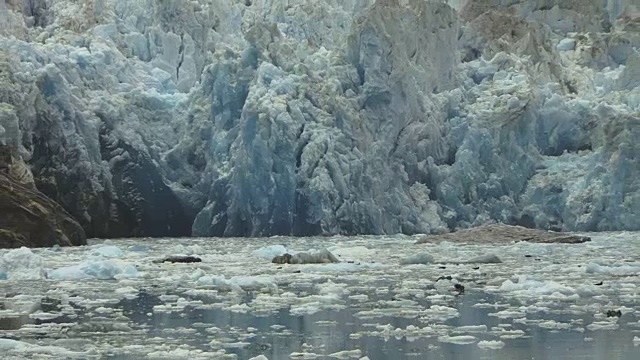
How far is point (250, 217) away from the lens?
939 inches

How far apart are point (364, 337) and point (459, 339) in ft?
1.91

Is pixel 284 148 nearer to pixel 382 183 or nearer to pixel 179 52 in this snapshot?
pixel 382 183

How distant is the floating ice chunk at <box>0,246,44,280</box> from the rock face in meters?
5.44

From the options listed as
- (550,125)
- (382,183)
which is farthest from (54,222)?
(550,125)

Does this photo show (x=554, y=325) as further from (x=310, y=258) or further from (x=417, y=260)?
(x=310, y=258)

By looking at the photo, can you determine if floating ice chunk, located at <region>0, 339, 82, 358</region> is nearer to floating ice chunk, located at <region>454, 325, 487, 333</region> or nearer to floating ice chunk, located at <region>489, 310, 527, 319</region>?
floating ice chunk, located at <region>454, 325, 487, 333</region>

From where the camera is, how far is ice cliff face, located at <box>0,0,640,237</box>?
23578 millimetres

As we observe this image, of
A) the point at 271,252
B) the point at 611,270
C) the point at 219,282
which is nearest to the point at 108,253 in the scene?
the point at 271,252

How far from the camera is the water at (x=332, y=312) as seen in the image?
22.3 ft

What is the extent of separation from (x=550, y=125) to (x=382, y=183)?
13.7 ft

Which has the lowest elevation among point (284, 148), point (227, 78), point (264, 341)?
point (264, 341)

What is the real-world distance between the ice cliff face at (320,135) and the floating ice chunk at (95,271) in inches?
406

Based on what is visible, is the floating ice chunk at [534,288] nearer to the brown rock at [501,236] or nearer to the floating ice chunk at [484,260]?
the floating ice chunk at [484,260]

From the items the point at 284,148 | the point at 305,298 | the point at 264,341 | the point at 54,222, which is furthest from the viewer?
the point at 284,148
